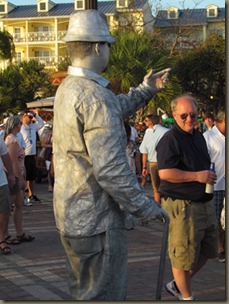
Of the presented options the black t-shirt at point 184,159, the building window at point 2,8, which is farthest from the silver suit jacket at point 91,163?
the building window at point 2,8

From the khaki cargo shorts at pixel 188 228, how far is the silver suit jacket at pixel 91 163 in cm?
194

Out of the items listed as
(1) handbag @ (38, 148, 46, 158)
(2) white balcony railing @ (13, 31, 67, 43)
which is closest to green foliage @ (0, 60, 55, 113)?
(2) white balcony railing @ (13, 31, 67, 43)

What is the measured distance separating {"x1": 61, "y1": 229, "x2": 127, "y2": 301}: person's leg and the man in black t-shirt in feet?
6.35

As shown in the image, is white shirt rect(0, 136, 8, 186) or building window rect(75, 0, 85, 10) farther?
white shirt rect(0, 136, 8, 186)

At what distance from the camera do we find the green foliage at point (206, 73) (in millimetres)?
37691

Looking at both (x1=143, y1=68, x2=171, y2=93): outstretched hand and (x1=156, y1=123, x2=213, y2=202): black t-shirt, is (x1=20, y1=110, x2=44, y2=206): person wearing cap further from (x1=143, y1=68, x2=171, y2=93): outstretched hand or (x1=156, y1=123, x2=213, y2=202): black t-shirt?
(x1=143, y1=68, x2=171, y2=93): outstretched hand

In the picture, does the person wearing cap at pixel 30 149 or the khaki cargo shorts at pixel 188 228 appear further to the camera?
the person wearing cap at pixel 30 149

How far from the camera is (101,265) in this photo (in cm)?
349

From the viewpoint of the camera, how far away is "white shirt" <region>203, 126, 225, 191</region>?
7.56m

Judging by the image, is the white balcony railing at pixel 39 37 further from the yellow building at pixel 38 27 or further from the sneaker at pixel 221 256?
the sneaker at pixel 221 256

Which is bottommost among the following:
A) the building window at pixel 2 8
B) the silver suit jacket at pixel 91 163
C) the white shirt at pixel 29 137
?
the white shirt at pixel 29 137

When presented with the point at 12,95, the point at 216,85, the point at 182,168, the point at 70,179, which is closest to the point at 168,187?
the point at 182,168

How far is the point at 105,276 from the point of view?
3479 millimetres

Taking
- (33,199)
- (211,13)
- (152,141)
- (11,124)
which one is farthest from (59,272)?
(211,13)
